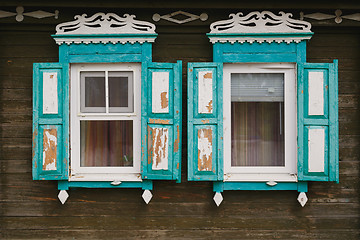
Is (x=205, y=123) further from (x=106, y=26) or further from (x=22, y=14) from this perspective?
(x=22, y=14)

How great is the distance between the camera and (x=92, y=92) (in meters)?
3.42

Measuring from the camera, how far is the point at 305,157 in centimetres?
325

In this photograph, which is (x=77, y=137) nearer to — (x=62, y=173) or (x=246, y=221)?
(x=62, y=173)

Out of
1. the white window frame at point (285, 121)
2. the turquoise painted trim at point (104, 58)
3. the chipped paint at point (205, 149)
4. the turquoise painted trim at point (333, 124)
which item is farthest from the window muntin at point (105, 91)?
the turquoise painted trim at point (333, 124)

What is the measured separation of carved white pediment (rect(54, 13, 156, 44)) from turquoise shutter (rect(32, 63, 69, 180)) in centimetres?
31

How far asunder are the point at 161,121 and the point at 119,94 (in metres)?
0.53

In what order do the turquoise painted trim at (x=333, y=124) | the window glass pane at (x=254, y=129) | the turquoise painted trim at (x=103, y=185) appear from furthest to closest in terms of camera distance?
the window glass pane at (x=254, y=129) → the turquoise painted trim at (x=103, y=185) → the turquoise painted trim at (x=333, y=124)

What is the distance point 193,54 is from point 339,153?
5.75 ft

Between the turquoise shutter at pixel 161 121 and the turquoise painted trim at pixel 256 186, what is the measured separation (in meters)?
0.44

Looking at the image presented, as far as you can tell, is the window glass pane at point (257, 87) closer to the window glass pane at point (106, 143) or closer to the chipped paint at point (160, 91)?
the chipped paint at point (160, 91)

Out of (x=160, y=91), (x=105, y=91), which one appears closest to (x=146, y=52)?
(x=160, y=91)

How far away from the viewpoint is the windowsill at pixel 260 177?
3295mm

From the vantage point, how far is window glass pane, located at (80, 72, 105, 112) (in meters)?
3.41

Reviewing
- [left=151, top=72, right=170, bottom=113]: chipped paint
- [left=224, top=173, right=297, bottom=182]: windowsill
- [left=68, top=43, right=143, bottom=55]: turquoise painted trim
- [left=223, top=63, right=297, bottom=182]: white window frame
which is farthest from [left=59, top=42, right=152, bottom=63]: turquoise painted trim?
[left=224, top=173, right=297, bottom=182]: windowsill
